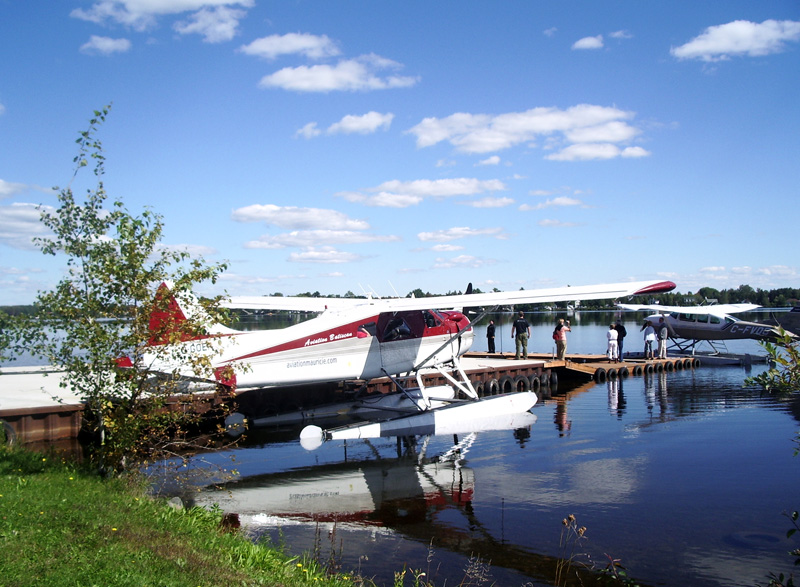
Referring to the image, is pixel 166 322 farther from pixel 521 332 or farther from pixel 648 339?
pixel 648 339

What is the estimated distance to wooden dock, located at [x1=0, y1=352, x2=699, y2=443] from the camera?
12734 mm

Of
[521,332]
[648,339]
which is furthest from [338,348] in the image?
[648,339]

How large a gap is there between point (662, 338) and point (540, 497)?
20647 millimetres

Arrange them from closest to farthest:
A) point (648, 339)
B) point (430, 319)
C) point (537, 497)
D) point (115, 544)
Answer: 1. point (115, 544)
2. point (537, 497)
3. point (430, 319)
4. point (648, 339)

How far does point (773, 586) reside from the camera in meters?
5.67

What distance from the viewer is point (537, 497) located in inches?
358

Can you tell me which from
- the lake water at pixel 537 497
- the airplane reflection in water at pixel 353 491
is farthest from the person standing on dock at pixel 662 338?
the airplane reflection in water at pixel 353 491

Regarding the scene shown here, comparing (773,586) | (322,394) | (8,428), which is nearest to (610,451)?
(773,586)

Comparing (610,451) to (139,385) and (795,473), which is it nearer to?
(795,473)

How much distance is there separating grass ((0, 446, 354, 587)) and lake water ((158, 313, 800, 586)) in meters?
1.27

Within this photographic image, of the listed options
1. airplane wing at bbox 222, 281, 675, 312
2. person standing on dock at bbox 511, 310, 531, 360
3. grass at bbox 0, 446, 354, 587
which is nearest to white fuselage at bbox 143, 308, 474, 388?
airplane wing at bbox 222, 281, 675, 312

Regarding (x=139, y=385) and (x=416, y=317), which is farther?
(x=416, y=317)

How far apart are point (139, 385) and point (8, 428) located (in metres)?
6.68

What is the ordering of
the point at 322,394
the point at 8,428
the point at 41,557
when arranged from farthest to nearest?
1. the point at 322,394
2. the point at 8,428
3. the point at 41,557
